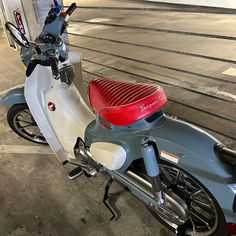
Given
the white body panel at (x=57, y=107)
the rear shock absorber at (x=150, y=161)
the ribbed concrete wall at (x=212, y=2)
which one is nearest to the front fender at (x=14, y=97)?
the white body panel at (x=57, y=107)

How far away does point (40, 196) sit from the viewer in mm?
1863

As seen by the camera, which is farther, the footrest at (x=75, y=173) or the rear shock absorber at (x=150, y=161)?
the footrest at (x=75, y=173)

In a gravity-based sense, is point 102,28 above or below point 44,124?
below

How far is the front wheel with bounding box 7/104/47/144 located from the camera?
213 centimetres

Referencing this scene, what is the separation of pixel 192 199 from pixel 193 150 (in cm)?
40

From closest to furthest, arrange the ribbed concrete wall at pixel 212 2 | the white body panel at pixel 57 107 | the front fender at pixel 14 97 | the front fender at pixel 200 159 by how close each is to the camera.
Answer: the front fender at pixel 200 159 → the white body panel at pixel 57 107 → the front fender at pixel 14 97 → the ribbed concrete wall at pixel 212 2

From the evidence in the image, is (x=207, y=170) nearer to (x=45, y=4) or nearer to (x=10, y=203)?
(x=10, y=203)

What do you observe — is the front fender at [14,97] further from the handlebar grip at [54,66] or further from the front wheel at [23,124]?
the handlebar grip at [54,66]

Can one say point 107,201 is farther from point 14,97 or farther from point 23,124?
point 23,124

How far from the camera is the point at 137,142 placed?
133cm

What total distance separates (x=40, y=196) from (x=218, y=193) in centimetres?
122

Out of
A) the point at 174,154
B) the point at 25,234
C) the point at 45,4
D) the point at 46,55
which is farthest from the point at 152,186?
the point at 45,4

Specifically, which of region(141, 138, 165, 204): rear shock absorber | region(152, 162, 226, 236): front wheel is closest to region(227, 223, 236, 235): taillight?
region(152, 162, 226, 236): front wheel

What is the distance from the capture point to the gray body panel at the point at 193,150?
1.11 meters
